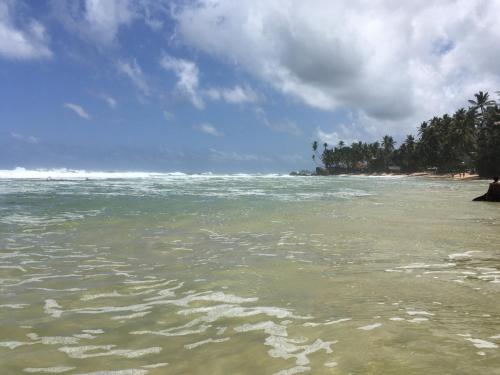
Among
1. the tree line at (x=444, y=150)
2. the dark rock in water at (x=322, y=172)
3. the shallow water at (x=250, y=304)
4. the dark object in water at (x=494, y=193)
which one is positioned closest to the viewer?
the shallow water at (x=250, y=304)

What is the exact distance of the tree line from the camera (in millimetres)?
69062

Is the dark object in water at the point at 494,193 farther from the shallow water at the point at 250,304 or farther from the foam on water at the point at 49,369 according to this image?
the foam on water at the point at 49,369

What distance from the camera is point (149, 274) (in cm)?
623

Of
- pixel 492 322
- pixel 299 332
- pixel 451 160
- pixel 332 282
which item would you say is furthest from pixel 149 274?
pixel 451 160

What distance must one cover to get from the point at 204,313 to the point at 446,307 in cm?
266

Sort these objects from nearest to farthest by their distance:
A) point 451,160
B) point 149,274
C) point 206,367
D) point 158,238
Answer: point 206,367 → point 149,274 → point 158,238 → point 451,160

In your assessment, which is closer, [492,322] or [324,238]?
[492,322]

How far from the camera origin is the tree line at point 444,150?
227 feet

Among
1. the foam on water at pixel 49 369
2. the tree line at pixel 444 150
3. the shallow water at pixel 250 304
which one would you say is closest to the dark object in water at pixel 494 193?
the shallow water at pixel 250 304

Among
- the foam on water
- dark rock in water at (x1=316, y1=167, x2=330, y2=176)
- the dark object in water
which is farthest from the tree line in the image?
the foam on water

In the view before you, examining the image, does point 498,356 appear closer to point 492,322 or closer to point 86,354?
point 492,322

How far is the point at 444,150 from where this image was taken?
94562 mm

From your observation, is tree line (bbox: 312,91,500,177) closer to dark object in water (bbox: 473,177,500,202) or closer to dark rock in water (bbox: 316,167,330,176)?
dark rock in water (bbox: 316,167,330,176)

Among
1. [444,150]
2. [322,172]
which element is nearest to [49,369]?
[444,150]
